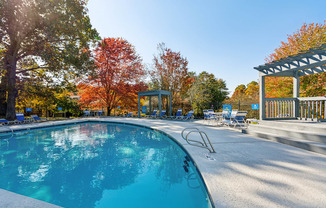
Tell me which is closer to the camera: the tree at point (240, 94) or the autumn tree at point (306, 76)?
the autumn tree at point (306, 76)

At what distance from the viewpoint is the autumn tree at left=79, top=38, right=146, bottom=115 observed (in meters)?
15.8

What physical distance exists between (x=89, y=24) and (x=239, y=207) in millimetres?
15646

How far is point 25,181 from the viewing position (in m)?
3.26

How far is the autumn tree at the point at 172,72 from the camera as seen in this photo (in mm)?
17891

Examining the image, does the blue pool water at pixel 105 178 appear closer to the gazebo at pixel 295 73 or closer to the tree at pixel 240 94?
the gazebo at pixel 295 73

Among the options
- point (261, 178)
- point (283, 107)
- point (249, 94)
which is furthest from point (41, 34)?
point (249, 94)

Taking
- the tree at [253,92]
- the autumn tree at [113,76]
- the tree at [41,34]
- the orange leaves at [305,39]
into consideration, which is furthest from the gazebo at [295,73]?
the tree at [253,92]

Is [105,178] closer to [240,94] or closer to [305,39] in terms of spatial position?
[305,39]

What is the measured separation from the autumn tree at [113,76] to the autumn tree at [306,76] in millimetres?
11827

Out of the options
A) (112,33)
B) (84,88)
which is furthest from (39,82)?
(112,33)

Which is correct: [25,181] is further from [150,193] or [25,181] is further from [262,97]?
[262,97]

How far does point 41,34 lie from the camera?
40.9 feet

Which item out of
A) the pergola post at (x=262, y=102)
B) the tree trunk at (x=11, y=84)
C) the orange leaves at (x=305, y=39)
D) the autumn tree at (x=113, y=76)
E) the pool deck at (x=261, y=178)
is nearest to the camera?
the pool deck at (x=261, y=178)

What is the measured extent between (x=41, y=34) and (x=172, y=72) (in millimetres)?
12503
